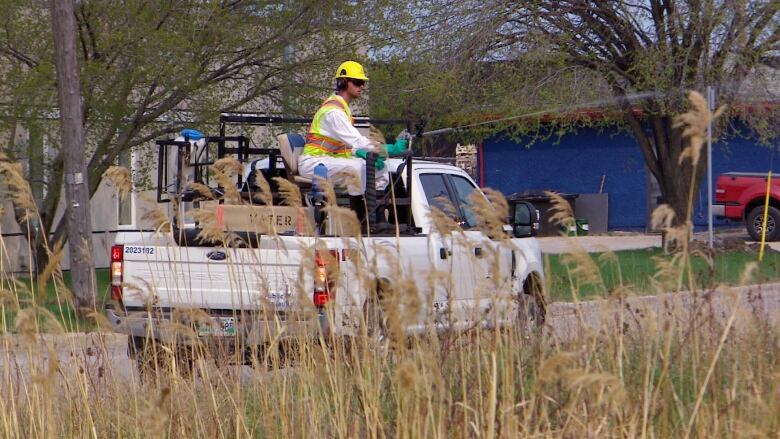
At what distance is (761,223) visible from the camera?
2688 centimetres

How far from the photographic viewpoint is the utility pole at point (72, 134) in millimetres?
12406

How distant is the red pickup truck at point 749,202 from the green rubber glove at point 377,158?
63.3 feet

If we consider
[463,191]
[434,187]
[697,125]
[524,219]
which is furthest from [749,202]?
[697,125]

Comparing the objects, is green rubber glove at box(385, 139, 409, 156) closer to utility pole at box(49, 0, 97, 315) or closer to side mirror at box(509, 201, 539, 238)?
side mirror at box(509, 201, 539, 238)

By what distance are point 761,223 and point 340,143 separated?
19.7m

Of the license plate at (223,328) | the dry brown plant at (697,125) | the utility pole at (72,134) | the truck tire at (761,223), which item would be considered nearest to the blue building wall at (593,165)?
the truck tire at (761,223)

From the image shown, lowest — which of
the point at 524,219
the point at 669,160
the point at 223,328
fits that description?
the point at 223,328

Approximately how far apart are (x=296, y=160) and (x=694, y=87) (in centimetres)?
1135

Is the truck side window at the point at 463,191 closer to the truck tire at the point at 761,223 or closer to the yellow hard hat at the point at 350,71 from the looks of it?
the yellow hard hat at the point at 350,71

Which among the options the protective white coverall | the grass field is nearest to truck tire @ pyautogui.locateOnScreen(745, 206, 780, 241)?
the grass field

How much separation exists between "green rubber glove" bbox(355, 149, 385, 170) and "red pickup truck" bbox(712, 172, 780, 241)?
19281mm

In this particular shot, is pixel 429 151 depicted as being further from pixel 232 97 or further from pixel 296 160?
pixel 296 160

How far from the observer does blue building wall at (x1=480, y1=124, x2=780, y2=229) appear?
33562mm

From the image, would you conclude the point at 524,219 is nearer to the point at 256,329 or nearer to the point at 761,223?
the point at 256,329
